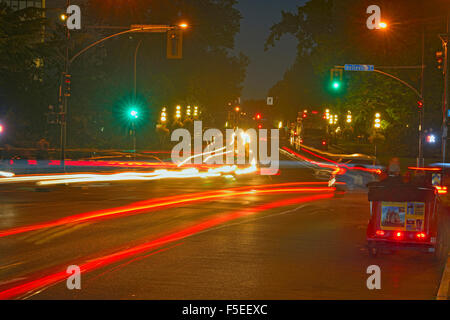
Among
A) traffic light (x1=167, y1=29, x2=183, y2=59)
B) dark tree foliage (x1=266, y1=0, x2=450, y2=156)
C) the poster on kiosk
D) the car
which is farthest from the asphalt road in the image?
dark tree foliage (x1=266, y1=0, x2=450, y2=156)

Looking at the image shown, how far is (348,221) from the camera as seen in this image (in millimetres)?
16016

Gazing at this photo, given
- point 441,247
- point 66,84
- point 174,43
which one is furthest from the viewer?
point 66,84

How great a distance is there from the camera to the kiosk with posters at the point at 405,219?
34.6ft

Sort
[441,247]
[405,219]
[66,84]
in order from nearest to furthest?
1. [405,219]
2. [441,247]
3. [66,84]

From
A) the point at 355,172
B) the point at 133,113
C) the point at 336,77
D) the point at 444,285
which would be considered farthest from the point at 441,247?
the point at 133,113

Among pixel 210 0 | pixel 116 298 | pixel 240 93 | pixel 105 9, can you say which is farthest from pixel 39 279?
pixel 240 93

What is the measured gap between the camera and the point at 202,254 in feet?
35.6

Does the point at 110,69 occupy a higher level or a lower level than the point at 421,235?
higher

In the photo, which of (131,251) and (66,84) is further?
(66,84)

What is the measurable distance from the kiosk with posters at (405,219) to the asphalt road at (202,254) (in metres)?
0.31

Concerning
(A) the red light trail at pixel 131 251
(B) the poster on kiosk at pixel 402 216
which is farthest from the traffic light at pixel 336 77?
(B) the poster on kiosk at pixel 402 216

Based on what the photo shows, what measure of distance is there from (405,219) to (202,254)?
3545 millimetres

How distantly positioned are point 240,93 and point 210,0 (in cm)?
5699

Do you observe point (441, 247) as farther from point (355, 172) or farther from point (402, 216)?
point (355, 172)
